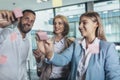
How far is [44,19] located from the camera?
19.4 feet

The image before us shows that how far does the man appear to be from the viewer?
228cm

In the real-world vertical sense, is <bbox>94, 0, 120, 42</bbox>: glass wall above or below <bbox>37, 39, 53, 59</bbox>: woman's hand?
above

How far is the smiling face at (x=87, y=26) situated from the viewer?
5.99 ft

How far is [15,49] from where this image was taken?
7.61 ft

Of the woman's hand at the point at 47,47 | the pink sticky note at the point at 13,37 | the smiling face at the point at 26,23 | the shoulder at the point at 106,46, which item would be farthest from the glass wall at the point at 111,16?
the woman's hand at the point at 47,47

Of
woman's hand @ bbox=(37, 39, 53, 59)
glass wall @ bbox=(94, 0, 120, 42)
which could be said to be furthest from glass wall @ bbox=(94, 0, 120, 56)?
woman's hand @ bbox=(37, 39, 53, 59)

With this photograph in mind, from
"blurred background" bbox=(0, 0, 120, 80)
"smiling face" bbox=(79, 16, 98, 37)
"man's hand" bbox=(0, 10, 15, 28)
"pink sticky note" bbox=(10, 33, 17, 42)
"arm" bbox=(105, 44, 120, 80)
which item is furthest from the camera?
"blurred background" bbox=(0, 0, 120, 80)

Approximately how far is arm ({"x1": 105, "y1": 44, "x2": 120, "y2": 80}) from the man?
960 mm

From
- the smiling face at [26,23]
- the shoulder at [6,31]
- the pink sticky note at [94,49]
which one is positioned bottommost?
the pink sticky note at [94,49]

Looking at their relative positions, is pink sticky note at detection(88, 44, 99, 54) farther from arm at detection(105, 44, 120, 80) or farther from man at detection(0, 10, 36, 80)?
man at detection(0, 10, 36, 80)

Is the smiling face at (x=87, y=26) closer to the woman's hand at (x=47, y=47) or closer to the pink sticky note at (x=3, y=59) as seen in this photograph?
the woman's hand at (x=47, y=47)

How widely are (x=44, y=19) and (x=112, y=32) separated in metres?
1.76

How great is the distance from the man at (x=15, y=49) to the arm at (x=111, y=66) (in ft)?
3.15

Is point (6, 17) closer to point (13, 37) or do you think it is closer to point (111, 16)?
point (13, 37)
